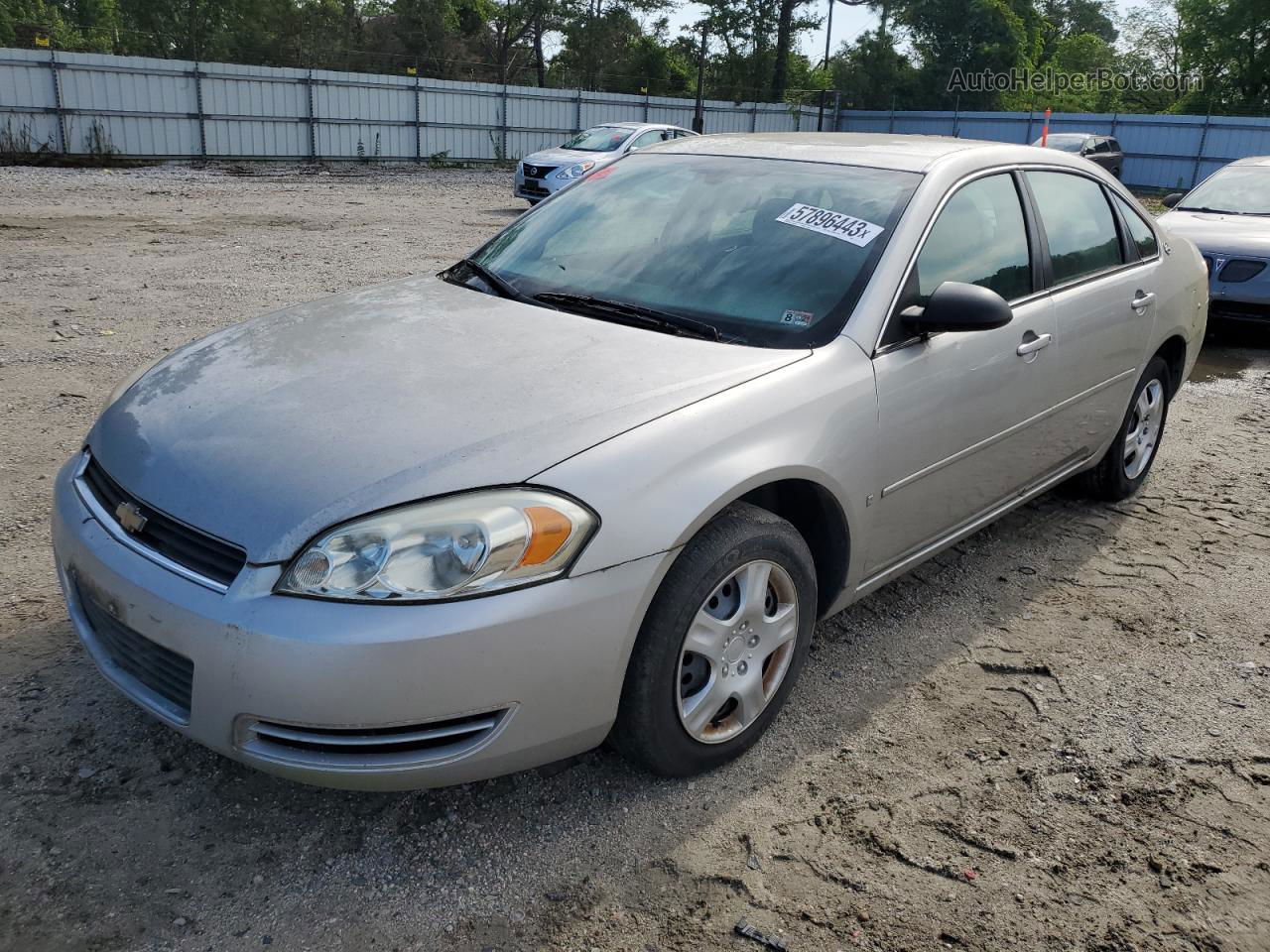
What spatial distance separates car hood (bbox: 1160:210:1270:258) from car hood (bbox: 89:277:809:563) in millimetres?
6985

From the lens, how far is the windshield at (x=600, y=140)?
17.9 m

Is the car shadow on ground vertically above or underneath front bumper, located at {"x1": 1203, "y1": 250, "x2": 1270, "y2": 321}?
underneath

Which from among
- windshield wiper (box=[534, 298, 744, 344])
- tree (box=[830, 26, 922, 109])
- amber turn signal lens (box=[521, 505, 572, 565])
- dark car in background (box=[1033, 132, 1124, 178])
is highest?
tree (box=[830, 26, 922, 109])

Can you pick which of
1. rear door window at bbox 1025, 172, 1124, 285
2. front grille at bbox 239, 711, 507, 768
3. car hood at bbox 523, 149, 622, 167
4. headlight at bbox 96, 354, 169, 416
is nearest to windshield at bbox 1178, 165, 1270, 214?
rear door window at bbox 1025, 172, 1124, 285

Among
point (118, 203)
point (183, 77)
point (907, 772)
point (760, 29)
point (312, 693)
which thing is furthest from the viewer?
point (760, 29)

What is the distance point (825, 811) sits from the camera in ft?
8.79

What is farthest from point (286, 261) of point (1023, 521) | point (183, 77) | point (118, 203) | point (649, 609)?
point (183, 77)

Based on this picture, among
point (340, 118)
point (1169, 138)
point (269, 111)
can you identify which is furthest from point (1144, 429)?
point (1169, 138)

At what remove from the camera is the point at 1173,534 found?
4609 mm

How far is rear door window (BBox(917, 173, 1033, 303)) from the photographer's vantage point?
3.33 meters

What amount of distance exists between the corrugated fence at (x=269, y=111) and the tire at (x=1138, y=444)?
22450 millimetres

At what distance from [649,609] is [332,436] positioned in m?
0.84

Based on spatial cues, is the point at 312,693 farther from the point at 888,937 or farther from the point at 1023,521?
the point at 1023,521

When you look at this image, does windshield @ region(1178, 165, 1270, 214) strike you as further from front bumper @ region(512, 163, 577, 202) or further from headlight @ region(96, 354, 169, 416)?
headlight @ region(96, 354, 169, 416)
